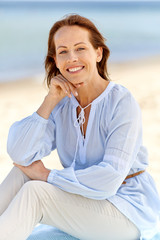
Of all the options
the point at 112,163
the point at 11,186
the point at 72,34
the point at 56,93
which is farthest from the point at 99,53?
the point at 11,186

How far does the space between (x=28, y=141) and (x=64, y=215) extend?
1.61 feet

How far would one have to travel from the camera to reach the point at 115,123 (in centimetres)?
236

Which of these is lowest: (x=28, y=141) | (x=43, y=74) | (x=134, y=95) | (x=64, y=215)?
(x=134, y=95)

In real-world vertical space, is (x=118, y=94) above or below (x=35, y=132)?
above

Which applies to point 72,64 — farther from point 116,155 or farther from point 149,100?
point 149,100

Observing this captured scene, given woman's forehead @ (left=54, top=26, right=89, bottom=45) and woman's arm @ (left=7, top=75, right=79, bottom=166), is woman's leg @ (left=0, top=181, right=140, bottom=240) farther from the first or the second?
woman's forehead @ (left=54, top=26, right=89, bottom=45)

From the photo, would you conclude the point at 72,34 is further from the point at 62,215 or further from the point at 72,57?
the point at 62,215

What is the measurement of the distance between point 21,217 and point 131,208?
579 millimetres

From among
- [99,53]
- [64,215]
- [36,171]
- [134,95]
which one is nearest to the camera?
[64,215]

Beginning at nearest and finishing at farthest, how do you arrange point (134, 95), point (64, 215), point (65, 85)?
point (64, 215)
point (65, 85)
point (134, 95)

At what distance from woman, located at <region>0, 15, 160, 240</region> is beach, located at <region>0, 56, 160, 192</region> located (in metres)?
1.57

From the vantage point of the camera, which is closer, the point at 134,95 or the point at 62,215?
the point at 62,215

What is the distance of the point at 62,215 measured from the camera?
7.40ft

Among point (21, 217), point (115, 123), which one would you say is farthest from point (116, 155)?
point (21, 217)
